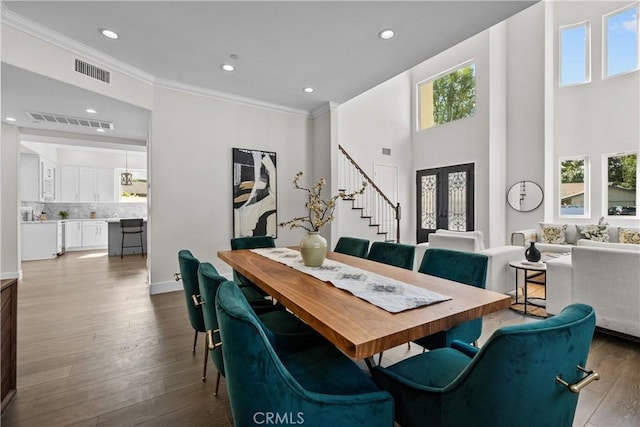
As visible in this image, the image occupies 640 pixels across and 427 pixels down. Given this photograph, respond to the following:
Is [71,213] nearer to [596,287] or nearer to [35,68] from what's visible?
[35,68]

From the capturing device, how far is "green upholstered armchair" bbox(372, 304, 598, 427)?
740 millimetres

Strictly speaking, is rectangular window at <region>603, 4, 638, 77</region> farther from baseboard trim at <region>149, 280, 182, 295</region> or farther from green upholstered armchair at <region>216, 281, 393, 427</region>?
baseboard trim at <region>149, 280, 182, 295</region>

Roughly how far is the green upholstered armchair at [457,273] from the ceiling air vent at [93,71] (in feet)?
13.2

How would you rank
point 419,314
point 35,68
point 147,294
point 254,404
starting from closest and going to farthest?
point 254,404 → point 419,314 → point 35,68 → point 147,294

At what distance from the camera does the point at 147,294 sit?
3.92 meters

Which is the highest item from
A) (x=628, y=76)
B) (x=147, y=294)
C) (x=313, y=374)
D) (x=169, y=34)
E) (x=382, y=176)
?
(x=628, y=76)

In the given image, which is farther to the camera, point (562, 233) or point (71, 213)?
point (71, 213)

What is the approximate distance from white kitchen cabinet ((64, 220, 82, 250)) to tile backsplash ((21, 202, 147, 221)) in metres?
0.45

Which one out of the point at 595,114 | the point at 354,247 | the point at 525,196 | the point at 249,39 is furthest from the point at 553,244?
the point at 249,39

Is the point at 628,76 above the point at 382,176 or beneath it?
above

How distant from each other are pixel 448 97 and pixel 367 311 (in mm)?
7849

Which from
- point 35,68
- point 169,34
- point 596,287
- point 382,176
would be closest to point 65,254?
point 35,68

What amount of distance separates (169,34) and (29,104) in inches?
91.4

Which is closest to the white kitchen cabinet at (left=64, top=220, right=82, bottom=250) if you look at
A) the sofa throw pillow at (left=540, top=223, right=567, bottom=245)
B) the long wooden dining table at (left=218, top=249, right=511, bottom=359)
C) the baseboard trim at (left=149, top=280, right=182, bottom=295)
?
the baseboard trim at (left=149, top=280, right=182, bottom=295)
